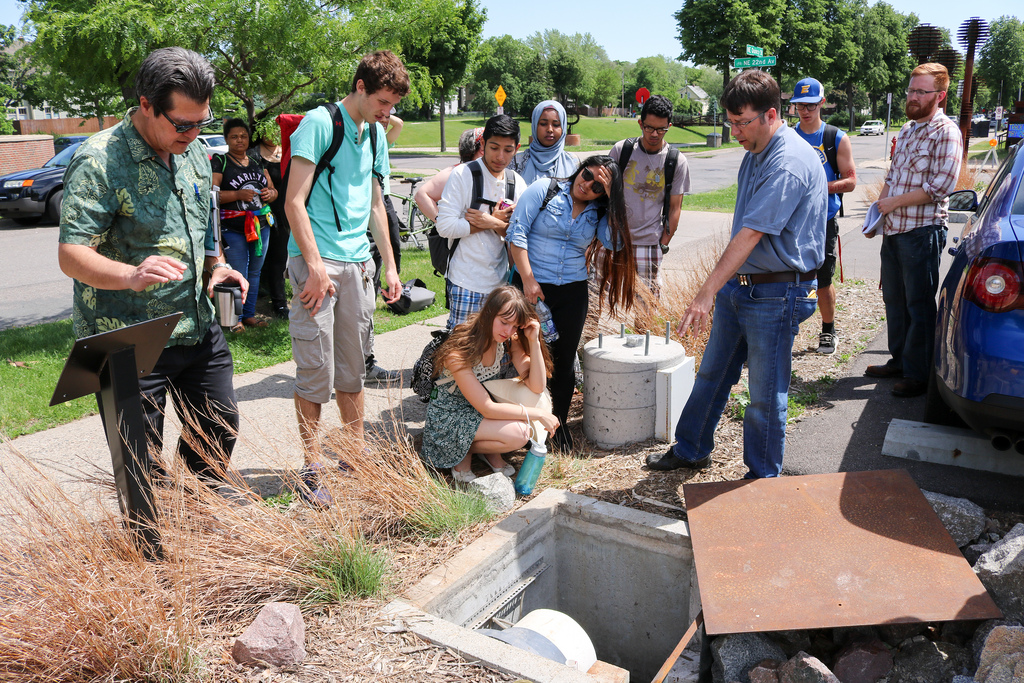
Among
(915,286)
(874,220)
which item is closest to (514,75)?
(874,220)

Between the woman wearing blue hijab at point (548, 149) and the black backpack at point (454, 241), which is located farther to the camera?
the woman wearing blue hijab at point (548, 149)

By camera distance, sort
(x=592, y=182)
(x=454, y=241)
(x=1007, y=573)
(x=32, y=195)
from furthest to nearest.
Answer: (x=32, y=195) → (x=454, y=241) → (x=592, y=182) → (x=1007, y=573)

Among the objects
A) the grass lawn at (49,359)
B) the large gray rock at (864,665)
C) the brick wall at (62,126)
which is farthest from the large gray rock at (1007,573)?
the brick wall at (62,126)

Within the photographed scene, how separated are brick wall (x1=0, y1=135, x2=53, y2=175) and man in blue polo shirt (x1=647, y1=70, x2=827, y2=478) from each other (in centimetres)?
2569

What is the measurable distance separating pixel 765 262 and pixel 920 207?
2275mm

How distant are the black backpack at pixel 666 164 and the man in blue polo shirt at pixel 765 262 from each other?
6.60ft

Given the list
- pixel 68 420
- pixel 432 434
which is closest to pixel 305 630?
pixel 432 434

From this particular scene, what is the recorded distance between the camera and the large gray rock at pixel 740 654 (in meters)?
2.98

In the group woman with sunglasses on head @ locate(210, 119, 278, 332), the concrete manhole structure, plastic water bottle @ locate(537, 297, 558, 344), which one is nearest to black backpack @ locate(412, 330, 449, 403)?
plastic water bottle @ locate(537, 297, 558, 344)

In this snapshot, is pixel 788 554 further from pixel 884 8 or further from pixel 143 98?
pixel 884 8

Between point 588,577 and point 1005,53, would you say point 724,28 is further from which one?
point 588,577

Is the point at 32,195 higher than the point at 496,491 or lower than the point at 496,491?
higher

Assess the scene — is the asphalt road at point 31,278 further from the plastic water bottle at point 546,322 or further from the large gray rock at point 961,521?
the large gray rock at point 961,521

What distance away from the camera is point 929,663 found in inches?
112
